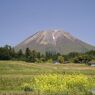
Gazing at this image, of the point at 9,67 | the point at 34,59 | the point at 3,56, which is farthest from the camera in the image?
the point at 34,59

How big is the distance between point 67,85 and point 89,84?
6.69ft

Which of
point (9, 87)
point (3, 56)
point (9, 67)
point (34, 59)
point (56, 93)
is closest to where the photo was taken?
point (56, 93)

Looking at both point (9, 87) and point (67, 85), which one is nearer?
point (67, 85)

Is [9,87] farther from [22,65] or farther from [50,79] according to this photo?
[22,65]

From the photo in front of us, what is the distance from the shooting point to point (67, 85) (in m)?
35.6

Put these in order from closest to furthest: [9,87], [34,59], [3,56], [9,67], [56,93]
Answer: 1. [56,93]
2. [9,87]
3. [9,67]
4. [3,56]
5. [34,59]

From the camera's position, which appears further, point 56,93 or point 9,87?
point 9,87

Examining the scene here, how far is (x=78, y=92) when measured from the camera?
3516 cm

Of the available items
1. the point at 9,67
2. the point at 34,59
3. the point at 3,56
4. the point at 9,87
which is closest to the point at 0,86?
the point at 9,87

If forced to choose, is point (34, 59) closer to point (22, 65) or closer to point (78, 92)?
point (22, 65)

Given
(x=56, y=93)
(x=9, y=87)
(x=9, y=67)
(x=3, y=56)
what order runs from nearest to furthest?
(x=56, y=93) → (x=9, y=87) → (x=9, y=67) → (x=3, y=56)

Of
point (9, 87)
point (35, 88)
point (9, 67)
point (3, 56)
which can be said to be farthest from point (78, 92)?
point (3, 56)

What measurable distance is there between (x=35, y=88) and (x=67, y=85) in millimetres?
2960

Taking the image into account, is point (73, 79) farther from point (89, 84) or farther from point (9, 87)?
point (9, 87)
